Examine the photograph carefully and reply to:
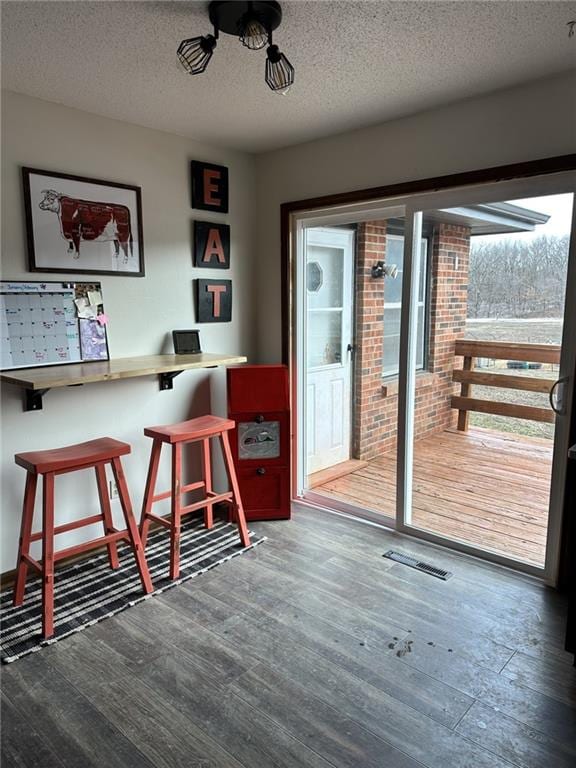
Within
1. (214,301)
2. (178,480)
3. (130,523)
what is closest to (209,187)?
(214,301)

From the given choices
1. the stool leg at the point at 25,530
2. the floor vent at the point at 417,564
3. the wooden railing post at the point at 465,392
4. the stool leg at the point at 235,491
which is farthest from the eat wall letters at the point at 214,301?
the floor vent at the point at 417,564

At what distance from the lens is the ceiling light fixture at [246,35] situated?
168 centimetres

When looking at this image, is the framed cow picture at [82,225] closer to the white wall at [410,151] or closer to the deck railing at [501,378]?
the white wall at [410,151]

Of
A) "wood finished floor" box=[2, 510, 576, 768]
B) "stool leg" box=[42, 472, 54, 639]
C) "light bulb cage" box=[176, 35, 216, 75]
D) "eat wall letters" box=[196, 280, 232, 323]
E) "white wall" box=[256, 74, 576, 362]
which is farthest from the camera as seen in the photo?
"eat wall letters" box=[196, 280, 232, 323]

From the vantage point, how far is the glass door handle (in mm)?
2428

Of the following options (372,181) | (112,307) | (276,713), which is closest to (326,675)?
(276,713)

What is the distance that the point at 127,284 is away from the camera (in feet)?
9.55

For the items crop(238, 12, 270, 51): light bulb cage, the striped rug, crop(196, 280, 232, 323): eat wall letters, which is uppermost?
crop(238, 12, 270, 51): light bulb cage

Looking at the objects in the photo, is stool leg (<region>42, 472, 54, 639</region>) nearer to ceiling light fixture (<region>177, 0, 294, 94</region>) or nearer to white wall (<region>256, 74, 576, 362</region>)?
ceiling light fixture (<region>177, 0, 294, 94</region>)

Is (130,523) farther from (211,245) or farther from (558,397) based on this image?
(558,397)

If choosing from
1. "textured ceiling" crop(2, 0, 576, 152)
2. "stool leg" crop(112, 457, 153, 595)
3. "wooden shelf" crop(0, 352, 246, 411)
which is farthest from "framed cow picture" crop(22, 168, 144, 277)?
"stool leg" crop(112, 457, 153, 595)

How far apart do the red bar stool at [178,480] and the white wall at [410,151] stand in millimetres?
923

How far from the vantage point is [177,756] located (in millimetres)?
1623

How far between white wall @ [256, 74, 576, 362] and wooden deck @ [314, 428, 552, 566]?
4.06ft
